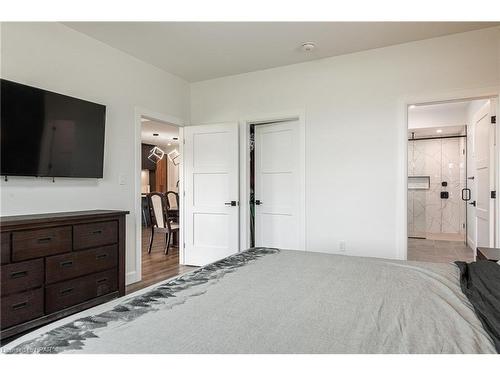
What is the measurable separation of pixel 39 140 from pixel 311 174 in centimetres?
278

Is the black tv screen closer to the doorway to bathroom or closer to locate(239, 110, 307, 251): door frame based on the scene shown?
locate(239, 110, 307, 251): door frame

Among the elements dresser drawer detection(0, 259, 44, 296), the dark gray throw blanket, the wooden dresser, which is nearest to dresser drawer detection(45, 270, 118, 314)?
the wooden dresser

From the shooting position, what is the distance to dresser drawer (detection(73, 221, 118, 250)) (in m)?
2.57

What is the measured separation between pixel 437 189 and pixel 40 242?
287 inches

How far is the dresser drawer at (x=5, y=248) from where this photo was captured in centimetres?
207

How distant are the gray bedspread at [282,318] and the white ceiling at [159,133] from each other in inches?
218

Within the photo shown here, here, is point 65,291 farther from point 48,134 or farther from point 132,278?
point 48,134

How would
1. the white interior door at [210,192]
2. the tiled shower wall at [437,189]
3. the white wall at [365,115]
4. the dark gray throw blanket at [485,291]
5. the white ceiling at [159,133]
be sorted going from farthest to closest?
the white ceiling at [159,133] → the tiled shower wall at [437,189] → the white interior door at [210,192] → the white wall at [365,115] → the dark gray throw blanket at [485,291]

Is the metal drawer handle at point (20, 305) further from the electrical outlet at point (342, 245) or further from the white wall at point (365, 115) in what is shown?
the electrical outlet at point (342, 245)

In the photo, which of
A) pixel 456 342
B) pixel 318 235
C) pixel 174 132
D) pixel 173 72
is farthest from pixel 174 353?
pixel 174 132

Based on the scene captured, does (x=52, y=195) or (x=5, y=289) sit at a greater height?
(x=52, y=195)

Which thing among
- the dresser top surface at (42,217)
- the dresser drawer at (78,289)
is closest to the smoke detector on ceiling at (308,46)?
the dresser top surface at (42,217)

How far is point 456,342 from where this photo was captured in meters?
0.93
